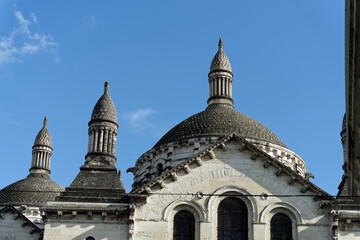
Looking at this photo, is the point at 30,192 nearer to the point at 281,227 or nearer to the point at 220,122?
the point at 220,122

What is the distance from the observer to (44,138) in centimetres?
6788

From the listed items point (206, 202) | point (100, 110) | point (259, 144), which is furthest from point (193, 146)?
point (206, 202)

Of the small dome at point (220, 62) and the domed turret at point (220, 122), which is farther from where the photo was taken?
the small dome at point (220, 62)

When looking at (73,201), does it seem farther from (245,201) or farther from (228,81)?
(228,81)

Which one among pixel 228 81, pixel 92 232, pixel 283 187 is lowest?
pixel 92 232

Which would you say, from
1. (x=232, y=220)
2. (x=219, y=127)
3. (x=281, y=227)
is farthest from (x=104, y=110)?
(x=281, y=227)

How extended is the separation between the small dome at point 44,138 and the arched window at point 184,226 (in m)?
30.5

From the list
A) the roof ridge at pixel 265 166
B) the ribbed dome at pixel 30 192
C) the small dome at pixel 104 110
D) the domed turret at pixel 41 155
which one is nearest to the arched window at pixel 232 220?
the roof ridge at pixel 265 166

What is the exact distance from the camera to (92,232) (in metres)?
38.9

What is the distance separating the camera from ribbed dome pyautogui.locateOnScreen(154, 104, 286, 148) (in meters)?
51.5

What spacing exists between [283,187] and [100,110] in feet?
44.5

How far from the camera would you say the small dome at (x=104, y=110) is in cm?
4622

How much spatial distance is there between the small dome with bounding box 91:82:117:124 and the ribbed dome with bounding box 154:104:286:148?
676 cm

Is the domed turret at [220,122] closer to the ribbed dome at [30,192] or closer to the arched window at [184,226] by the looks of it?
the arched window at [184,226]
